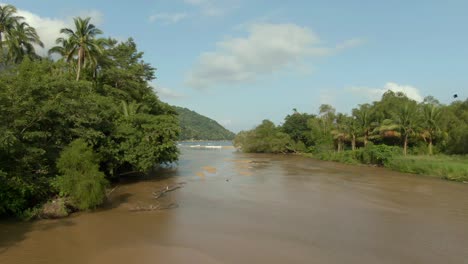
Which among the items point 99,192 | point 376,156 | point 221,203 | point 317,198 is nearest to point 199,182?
point 221,203

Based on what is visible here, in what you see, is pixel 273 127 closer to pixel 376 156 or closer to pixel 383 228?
pixel 376 156

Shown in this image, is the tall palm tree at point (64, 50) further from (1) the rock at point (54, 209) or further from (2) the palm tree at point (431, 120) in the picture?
(2) the palm tree at point (431, 120)

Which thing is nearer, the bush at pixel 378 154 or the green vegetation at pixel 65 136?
the green vegetation at pixel 65 136

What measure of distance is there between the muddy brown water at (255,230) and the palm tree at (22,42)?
1600 cm

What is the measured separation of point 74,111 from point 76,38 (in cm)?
1106

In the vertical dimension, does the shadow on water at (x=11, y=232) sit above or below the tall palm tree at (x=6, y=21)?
below

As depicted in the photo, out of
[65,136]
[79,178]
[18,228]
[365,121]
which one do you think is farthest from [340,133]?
[18,228]

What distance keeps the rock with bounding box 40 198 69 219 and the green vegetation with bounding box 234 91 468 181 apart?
88.0 ft

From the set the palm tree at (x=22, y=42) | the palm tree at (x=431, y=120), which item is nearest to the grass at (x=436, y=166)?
the palm tree at (x=431, y=120)

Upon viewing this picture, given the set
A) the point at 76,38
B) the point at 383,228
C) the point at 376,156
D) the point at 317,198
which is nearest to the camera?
the point at 383,228

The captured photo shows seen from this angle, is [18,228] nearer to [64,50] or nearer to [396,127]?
[64,50]

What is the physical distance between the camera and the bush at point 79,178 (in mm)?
12156

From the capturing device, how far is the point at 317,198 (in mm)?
18328

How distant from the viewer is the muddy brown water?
938cm
